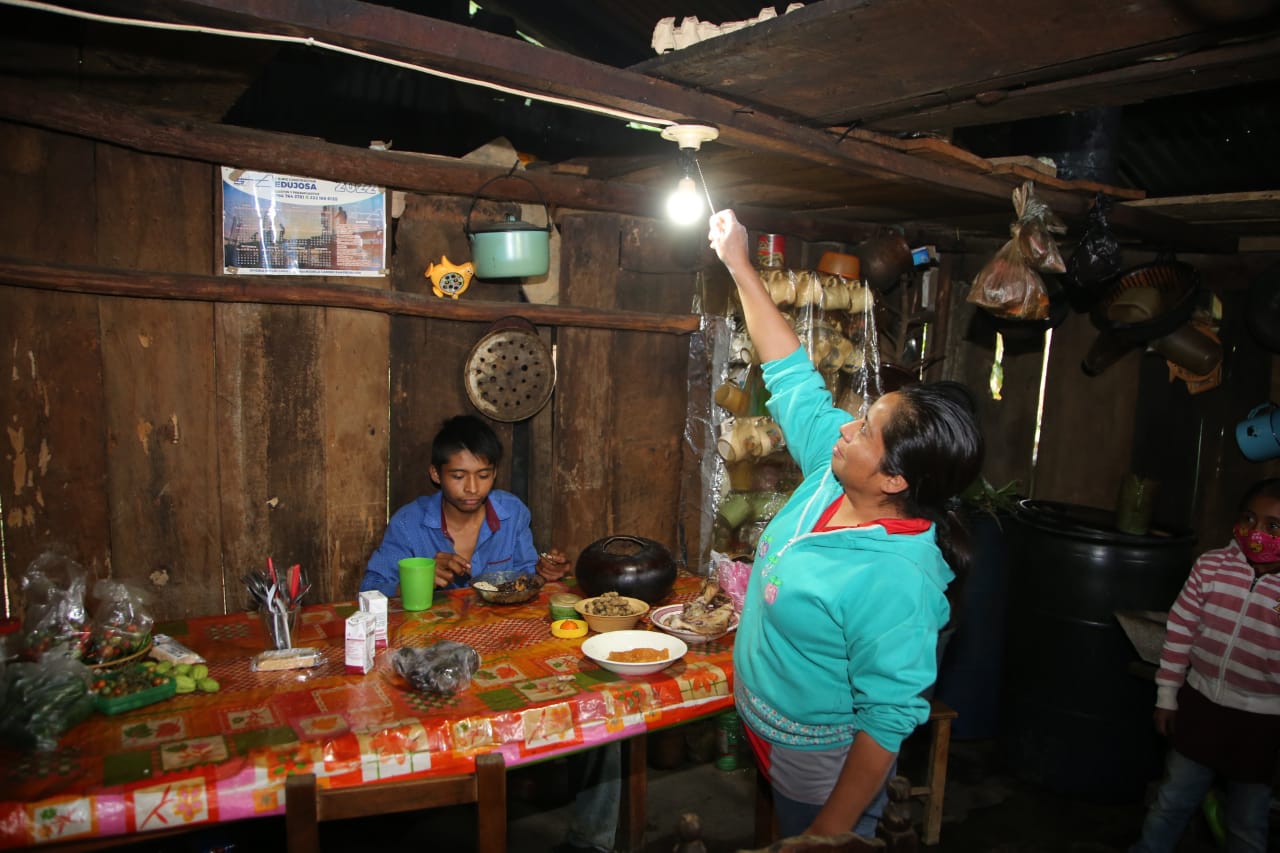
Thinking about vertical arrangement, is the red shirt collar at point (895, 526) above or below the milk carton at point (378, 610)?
above

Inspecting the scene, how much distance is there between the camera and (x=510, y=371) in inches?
151

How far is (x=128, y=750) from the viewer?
7.04ft

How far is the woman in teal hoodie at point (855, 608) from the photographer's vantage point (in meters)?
1.99

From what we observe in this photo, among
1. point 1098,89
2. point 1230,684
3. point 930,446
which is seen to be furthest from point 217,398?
point 1230,684

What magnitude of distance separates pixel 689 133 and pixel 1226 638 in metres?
3.07

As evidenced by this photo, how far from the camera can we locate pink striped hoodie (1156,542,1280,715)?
10.9 feet

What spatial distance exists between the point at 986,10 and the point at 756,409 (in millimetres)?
2748

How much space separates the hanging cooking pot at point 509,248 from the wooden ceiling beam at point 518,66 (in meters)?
1.15

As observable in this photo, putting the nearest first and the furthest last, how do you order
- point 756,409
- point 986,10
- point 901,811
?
point 901,811, point 986,10, point 756,409

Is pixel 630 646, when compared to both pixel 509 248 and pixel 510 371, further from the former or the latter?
pixel 509 248

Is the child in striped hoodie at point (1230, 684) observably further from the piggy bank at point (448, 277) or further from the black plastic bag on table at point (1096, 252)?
the piggy bank at point (448, 277)

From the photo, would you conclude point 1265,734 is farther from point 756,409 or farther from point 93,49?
point 93,49

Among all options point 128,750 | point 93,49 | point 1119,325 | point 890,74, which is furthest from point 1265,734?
point 93,49

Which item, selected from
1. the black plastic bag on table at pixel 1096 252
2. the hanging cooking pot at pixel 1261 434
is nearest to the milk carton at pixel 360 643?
the black plastic bag on table at pixel 1096 252
